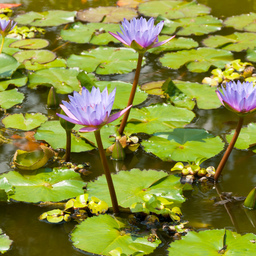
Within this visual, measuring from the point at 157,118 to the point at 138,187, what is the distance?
2.64 feet

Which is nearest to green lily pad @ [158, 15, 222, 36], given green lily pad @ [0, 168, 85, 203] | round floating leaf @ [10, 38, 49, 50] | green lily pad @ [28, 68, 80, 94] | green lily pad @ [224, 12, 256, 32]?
green lily pad @ [224, 12, 256, 32]

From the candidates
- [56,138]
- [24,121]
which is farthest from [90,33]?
[56,138]

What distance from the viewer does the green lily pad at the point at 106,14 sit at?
436 cm

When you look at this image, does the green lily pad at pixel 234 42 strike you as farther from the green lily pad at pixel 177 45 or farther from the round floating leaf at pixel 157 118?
the round floating leaf at pixel 157 118

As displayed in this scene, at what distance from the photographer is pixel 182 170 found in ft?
6.10

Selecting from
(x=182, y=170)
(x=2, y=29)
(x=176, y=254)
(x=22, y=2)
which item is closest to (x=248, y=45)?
(x=182, y=170)

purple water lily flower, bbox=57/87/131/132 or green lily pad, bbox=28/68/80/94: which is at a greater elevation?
purple water lily flower, bbox=57/87/131/132

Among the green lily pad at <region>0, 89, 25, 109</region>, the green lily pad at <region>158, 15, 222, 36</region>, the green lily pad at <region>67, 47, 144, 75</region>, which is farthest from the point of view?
the green lily pad at <region>158, 15, 222, 36</region>

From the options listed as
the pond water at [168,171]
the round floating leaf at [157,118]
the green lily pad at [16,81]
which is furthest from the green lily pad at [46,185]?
the green lily pad at [16,81]

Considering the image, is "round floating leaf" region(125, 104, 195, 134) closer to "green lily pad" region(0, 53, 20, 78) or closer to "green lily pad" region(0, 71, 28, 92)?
"green lily pad" region(0, 71, 28, 92)

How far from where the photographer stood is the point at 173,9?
181 inches

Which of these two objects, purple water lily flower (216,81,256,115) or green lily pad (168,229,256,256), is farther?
purple water lily flower (216,81,256,115)

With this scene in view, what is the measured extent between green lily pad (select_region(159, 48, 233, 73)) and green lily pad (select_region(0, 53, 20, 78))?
1.49m

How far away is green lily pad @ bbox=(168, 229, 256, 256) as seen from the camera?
1.33 meters
